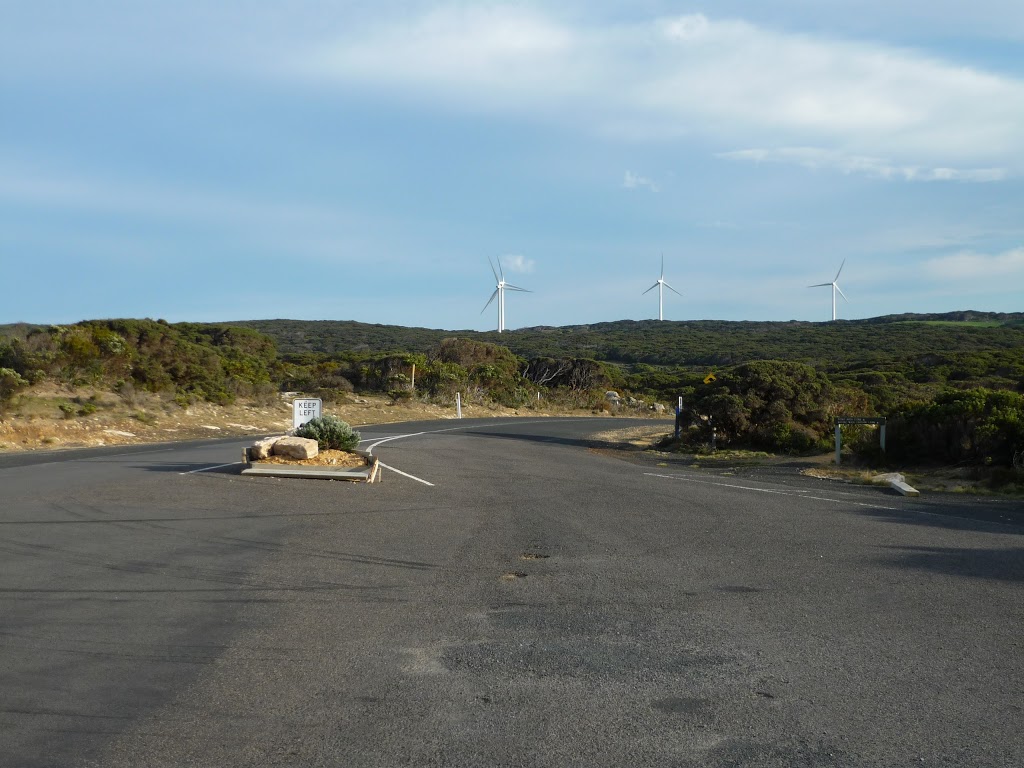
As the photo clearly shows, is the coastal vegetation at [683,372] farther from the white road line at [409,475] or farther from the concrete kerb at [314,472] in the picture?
the concrete kerb at [314,472]

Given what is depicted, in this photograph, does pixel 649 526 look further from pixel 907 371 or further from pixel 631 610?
pixel 907 371

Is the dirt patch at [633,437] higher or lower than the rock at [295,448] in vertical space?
lower

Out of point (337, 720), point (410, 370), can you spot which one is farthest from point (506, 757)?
point (410, 370)

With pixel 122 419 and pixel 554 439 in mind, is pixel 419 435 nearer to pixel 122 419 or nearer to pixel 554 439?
pixel 554 439

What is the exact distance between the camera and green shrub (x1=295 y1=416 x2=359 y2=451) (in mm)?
17172

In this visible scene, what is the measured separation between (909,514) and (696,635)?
765 centimetres

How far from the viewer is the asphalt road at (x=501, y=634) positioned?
4.52 m

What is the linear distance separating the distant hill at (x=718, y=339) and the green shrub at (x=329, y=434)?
165ft

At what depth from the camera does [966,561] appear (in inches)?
359

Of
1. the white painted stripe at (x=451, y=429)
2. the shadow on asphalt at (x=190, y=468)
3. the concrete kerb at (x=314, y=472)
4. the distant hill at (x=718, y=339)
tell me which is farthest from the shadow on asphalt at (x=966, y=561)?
the distant hill at (x=718, y=339)

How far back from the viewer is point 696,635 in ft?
20.9

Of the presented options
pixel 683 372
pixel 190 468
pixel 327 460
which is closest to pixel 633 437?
pixel 327 460

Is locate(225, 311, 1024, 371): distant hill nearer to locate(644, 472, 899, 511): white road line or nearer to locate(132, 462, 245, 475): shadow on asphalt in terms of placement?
locate(644, 472, 899, 511): white road line

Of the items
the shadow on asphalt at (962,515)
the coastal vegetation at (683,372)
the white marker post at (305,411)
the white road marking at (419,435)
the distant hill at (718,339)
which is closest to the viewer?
the shadow on asphalt at (962,515)
